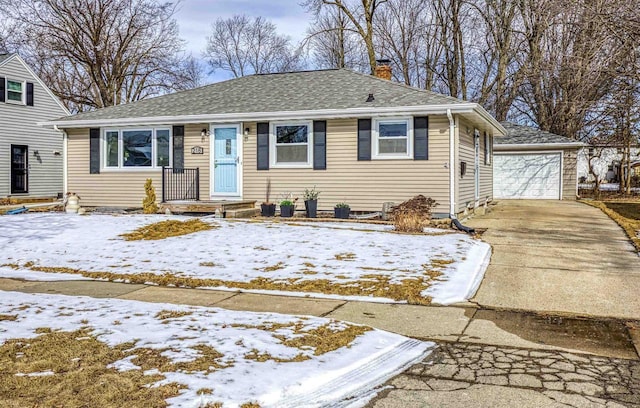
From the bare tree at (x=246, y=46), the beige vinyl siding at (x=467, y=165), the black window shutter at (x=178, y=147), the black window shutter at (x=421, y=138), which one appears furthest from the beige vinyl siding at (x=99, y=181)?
the bare tree at (x=246, y=46)

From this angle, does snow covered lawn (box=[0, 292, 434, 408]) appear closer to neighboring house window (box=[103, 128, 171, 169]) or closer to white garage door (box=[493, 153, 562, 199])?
neighboring house window (box=[103, 128, 171, 169])

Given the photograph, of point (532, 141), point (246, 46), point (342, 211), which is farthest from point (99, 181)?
point (246, 46)

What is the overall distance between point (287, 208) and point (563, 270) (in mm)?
7321

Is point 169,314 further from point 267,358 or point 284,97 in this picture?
point 284,97

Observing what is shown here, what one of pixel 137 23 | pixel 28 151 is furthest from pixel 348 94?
pixel 137 23

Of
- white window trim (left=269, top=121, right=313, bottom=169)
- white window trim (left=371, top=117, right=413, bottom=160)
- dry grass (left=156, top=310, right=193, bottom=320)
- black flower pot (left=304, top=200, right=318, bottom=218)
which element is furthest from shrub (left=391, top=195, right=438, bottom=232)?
dry grass (left=156, top=310, right=193, bottom=320)

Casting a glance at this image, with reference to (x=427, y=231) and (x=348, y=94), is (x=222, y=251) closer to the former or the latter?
(x=427, y=231)

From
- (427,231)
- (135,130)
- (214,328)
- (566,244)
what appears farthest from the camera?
(135,130)

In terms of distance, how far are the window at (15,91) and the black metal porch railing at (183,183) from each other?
38.9ft

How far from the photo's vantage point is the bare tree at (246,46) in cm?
4356

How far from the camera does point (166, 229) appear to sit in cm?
1082

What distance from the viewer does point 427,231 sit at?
35.5ft

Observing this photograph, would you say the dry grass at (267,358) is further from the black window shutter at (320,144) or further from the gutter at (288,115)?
the black window shutter at (320,144)

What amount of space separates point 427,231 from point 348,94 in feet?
16.9
